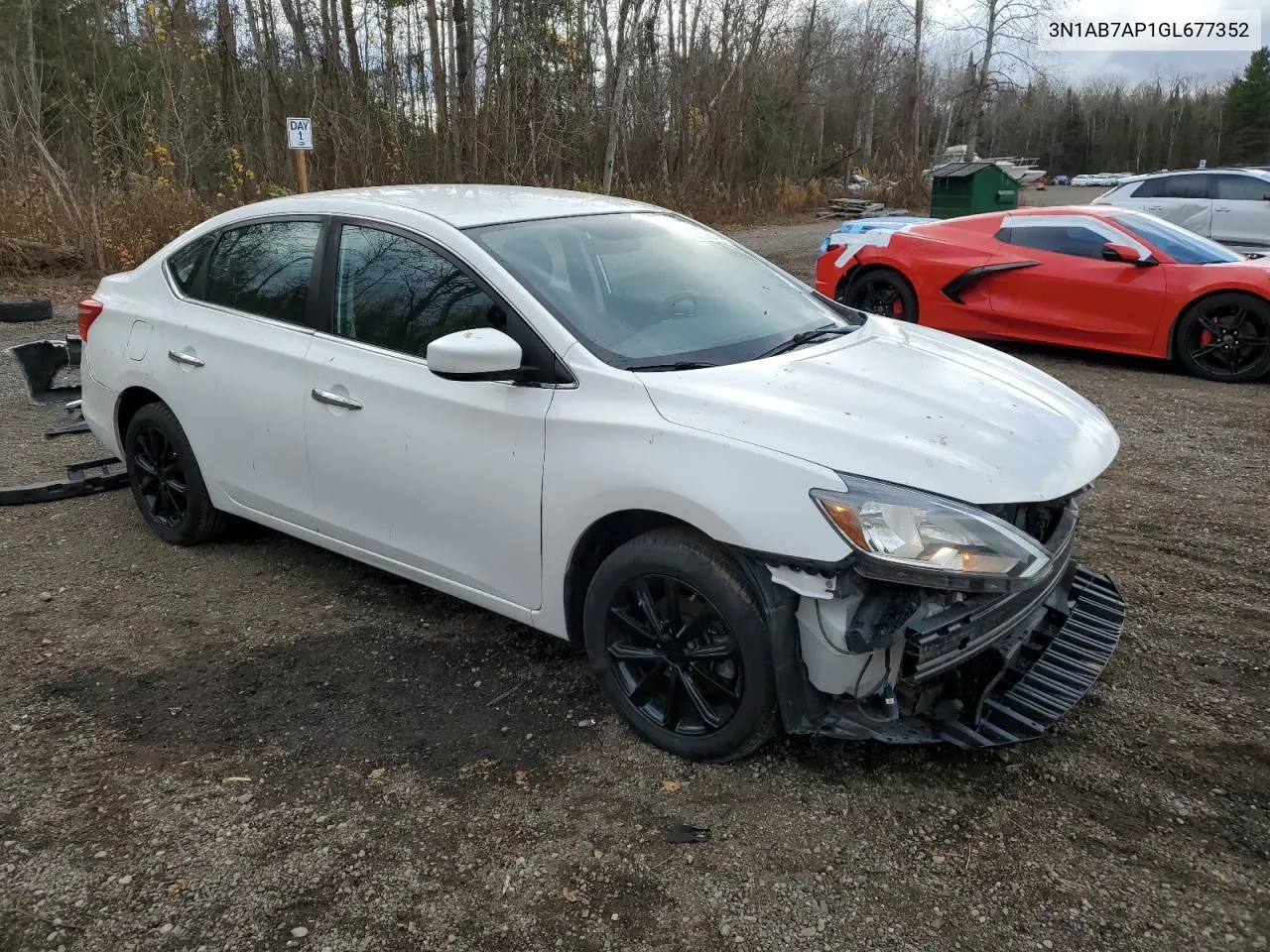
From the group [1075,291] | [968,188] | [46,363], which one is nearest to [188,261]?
[46,363]

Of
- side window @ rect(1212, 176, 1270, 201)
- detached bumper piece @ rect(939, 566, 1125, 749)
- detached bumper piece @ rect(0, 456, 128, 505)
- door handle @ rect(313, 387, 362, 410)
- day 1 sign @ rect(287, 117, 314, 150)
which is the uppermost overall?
day 1 sign @ rect(287, 117, 314, 150)

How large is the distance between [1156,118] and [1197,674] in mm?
88764

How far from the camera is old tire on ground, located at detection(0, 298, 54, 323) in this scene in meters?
10.6

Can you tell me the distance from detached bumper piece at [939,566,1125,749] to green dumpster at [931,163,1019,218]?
18309 millimetres

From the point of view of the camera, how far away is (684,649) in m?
2.94

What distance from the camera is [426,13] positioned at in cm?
1756

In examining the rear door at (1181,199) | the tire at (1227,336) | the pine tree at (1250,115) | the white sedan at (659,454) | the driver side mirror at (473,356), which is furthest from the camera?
the pine tree at (1250,115)

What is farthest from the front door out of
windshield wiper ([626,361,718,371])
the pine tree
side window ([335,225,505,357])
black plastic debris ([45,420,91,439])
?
the pine tree

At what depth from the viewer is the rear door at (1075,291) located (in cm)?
840

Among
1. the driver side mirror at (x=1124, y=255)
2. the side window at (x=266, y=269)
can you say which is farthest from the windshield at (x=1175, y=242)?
the side window at (x=266, y=269)

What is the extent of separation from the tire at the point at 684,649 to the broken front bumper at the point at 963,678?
0.33 feet

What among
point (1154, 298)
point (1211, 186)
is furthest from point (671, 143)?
point (1154, 298)

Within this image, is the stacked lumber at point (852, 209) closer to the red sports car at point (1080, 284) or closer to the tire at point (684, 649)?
the red sports car at point (1080, 284)

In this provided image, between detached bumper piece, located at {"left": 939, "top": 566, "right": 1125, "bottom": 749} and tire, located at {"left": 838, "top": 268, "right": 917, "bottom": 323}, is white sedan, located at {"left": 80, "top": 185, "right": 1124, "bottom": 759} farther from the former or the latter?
tire, located at {"left": 838, "top": 268, "right": 917, "bottom": 323}
